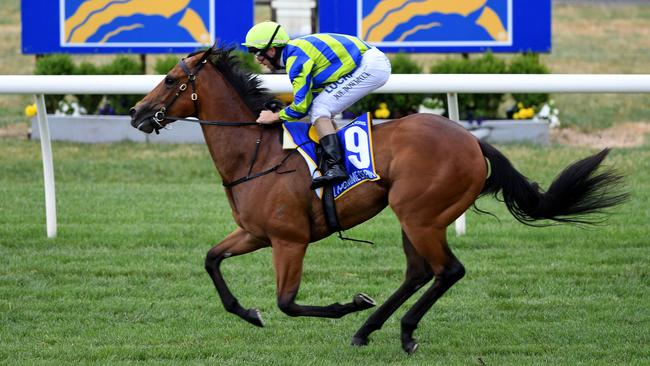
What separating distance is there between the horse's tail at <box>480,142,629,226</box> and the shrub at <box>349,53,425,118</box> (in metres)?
6.73

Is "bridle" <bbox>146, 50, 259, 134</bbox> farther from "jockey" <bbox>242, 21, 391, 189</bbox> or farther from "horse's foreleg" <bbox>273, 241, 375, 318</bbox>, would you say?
"horse's foreleg" <bbox>273, 241, 375, 318</bbox>

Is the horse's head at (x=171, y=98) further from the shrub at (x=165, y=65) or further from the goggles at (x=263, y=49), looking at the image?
the shrub at (x=165, y=65)

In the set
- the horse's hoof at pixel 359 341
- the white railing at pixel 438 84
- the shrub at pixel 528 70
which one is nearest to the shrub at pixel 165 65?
the shrub at pixel 528 70

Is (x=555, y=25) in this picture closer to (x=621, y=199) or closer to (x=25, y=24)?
(x=25, y=24)

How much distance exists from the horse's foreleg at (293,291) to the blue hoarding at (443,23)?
7.43 m

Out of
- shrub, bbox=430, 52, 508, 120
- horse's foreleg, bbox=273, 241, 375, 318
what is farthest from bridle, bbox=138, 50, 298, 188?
shrub, bbox=430, 52, 508, 120

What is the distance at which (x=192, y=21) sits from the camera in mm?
12867

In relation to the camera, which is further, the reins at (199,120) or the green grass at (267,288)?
the reins at (199,120)

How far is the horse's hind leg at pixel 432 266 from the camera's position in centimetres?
541

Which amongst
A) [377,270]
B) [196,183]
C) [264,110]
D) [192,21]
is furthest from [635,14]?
[264,110]

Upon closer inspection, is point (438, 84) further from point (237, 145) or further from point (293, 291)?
point (293, 291)

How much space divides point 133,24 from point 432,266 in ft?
27.4

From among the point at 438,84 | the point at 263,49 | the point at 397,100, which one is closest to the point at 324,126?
the point at 263,49

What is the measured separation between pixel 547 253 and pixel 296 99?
3024 millimetres
